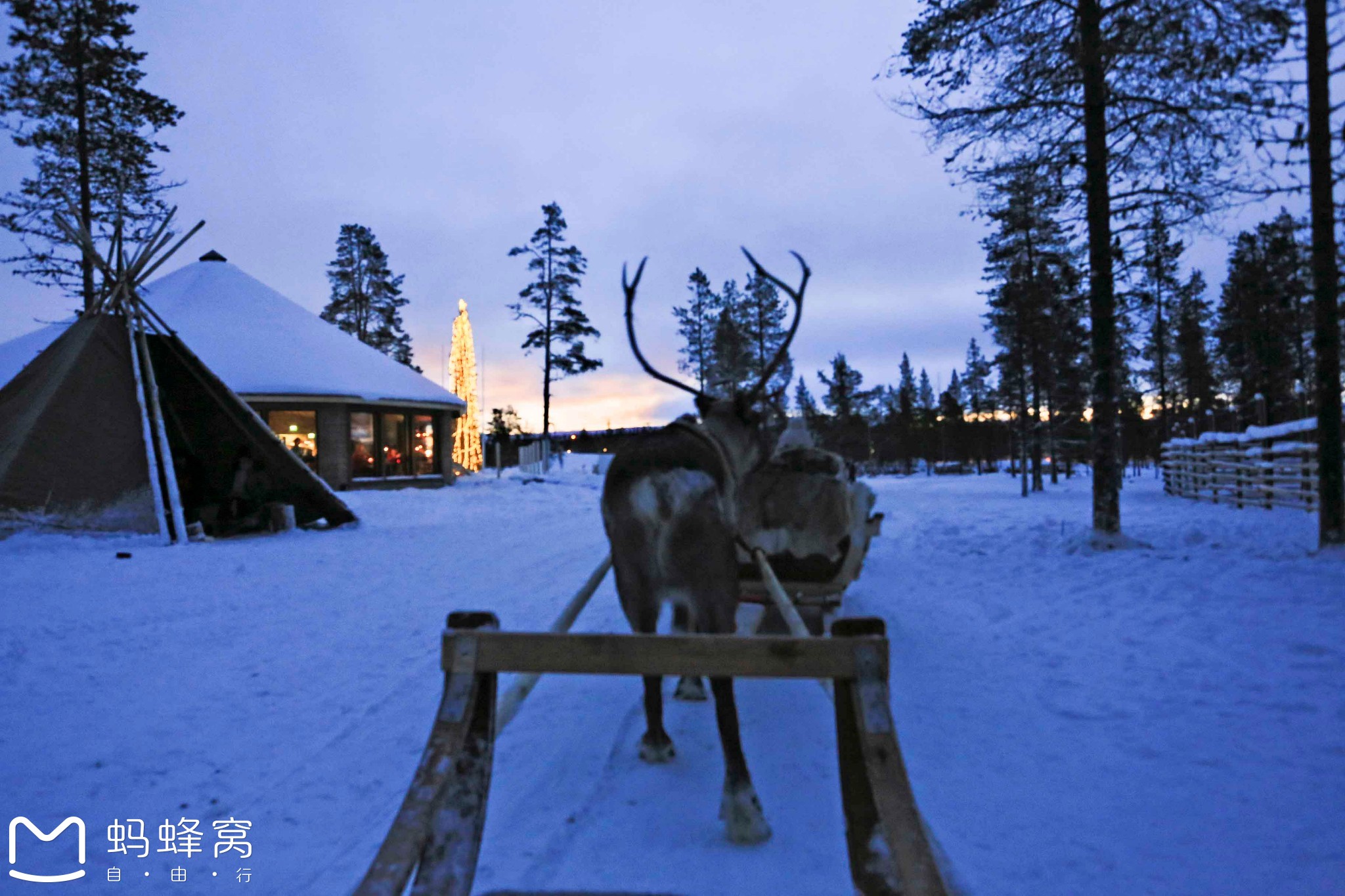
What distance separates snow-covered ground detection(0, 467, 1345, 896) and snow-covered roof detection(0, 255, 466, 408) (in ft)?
45.9

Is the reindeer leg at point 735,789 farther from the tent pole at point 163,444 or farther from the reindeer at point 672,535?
the tent pole at point 163,444

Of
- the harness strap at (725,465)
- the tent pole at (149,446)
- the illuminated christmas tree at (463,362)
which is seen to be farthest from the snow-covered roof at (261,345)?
the illuminated christmas tree at (463,362)

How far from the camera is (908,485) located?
107ft

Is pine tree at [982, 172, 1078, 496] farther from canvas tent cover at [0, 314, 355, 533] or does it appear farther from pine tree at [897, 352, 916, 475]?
pine tree at [897, 352, 916, 475]

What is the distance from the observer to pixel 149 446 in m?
10.3

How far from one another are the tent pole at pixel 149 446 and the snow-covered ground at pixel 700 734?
198 centimetres

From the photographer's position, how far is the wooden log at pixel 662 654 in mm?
1883

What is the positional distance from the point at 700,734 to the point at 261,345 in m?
23.0

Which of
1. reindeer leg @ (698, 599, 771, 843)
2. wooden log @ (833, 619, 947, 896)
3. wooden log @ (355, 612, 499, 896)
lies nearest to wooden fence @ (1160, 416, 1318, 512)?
reindeer leg @ (698, 599, 771, 843)

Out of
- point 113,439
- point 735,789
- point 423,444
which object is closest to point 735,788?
point 735,789

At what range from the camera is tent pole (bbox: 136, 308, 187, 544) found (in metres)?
10.0

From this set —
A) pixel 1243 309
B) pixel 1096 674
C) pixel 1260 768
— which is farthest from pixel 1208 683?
pixel 1243 309

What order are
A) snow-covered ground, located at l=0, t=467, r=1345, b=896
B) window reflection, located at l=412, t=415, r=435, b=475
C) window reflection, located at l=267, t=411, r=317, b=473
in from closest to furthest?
snow-covered ground, located at l=0, t=467, r=1345, b=896 < window reflection, located at l=267, t=411, r=317, b=473 < window reflection, located at l=412, t=415, r=435, b=475

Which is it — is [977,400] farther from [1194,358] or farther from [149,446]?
[149,446]
